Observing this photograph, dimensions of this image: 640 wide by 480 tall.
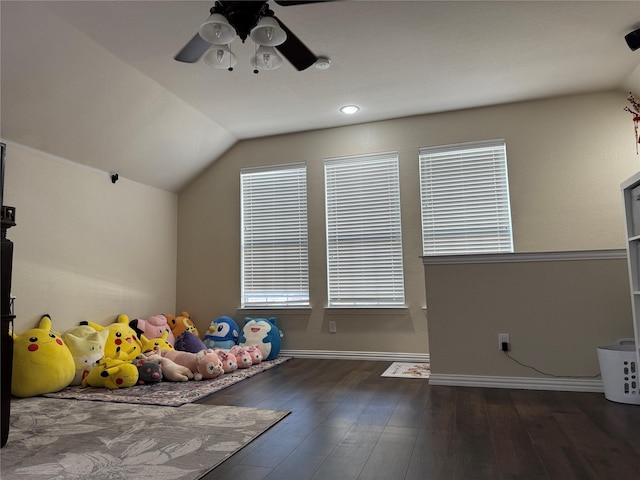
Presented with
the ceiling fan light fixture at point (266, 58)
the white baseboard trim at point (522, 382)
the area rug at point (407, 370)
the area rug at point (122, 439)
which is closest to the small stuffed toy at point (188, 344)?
the area rug at point (122, 439)

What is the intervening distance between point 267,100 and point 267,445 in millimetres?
3385

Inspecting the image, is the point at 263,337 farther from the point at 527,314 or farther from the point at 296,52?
the point at 296,52

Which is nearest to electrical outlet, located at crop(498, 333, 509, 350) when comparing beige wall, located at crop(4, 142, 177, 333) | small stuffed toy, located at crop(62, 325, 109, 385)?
small stuffed toy, located at crop(62, 325, 109, 385)

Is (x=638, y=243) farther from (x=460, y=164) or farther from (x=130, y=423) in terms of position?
(x=130, y=423)

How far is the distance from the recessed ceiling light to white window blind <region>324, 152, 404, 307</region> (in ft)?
1.89

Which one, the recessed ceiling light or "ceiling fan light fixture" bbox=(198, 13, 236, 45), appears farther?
the recessed ceiling light

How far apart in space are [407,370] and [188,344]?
2.27 meters

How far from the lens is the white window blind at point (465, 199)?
15.6 feet

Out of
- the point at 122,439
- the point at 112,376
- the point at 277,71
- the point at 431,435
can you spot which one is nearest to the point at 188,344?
the point at 112,376

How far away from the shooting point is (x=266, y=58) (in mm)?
2711

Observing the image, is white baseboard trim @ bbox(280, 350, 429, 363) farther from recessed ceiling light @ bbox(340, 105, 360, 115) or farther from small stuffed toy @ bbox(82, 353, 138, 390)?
recessed ceiling light @ bbox(340, 105, 360, 115)

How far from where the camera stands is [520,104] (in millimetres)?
4766

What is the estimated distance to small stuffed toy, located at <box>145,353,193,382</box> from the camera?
12.7 feet

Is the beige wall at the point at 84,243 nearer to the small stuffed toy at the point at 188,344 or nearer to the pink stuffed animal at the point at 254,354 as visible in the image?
the small stuffed toy at the point at 188,344
